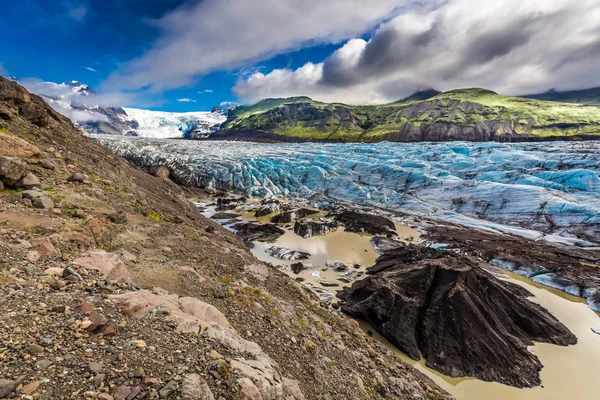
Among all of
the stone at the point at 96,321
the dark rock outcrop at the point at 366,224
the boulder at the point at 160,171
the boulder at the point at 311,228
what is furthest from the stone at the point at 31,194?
the boulder at the point at 160,171

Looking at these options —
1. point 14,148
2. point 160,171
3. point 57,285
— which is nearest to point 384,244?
point 57,285

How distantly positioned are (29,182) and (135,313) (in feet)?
27.8

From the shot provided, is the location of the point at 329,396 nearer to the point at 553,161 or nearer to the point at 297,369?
the point at 297,369

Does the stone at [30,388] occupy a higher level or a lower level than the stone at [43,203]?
lower

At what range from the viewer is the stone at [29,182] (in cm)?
982

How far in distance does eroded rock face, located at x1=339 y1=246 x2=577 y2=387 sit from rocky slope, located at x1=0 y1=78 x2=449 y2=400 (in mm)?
4546

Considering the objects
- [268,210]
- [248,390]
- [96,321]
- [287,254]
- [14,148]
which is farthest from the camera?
[268,210]

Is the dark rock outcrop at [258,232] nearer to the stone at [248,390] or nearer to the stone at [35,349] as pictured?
the stone at [248,390]

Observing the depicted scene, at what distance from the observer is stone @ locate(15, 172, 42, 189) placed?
32.2 feet

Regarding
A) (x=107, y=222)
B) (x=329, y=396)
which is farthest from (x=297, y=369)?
(x=107, y=222)

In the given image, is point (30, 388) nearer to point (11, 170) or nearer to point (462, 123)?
point (11, 170)

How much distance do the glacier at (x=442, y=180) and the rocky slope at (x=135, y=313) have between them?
1483 inches

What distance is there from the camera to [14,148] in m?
11.1

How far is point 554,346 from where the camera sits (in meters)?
15.6
